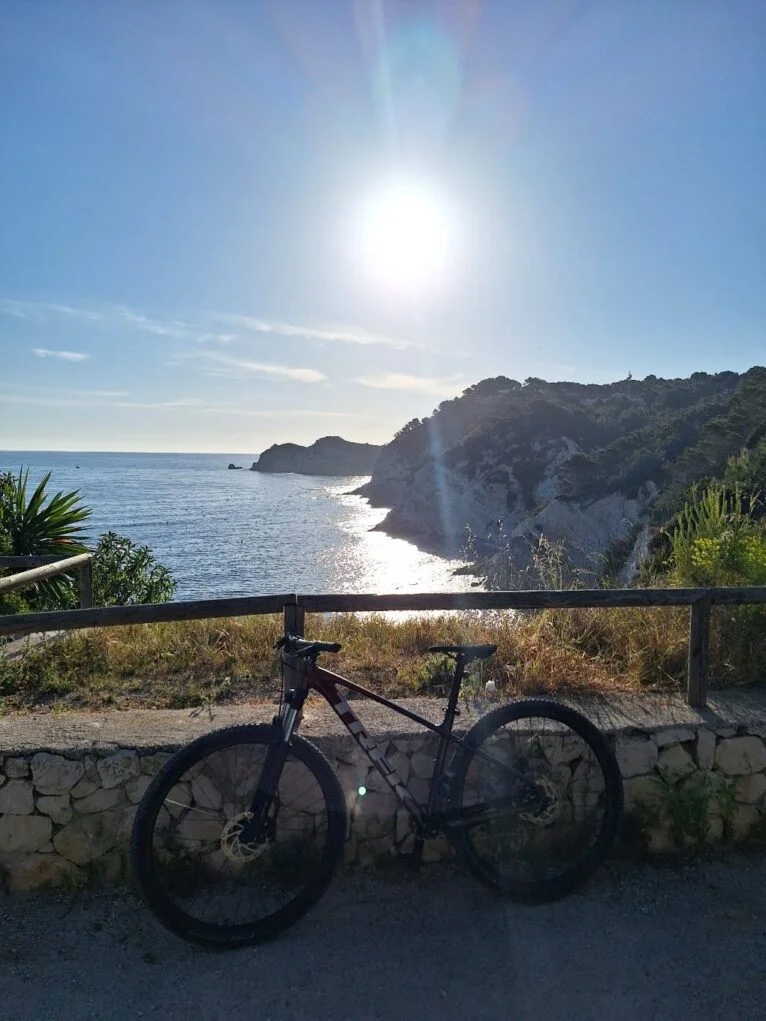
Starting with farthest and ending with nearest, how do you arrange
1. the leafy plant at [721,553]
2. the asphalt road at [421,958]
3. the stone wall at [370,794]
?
the leafy plant at [721,553] < the stone wall at [370,794] < the asphalt road at [421,958]

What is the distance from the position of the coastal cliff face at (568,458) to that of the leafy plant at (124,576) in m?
11.7

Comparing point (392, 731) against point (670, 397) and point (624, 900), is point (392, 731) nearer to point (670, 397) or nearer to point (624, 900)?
point (624, 900)

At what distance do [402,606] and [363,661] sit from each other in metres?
1.29

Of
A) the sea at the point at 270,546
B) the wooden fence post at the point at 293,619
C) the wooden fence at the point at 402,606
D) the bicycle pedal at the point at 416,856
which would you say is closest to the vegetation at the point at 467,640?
the wooden fence at the point at 402,606

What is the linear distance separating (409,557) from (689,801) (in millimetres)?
40782

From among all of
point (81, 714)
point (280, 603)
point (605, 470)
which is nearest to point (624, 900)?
point (280, 603)

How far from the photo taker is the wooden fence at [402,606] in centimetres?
371

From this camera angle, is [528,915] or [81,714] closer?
[528,915]

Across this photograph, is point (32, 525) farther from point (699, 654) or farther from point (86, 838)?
point (699, 654)

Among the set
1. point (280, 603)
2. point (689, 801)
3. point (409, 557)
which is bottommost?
point (409, 557)

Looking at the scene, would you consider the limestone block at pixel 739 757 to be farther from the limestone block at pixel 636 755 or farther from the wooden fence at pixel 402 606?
the limestone block at pixel 636 755

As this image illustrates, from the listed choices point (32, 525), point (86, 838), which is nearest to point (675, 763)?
point (86, 838)

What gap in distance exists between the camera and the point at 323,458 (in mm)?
173875

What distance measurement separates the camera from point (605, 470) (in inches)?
1539
